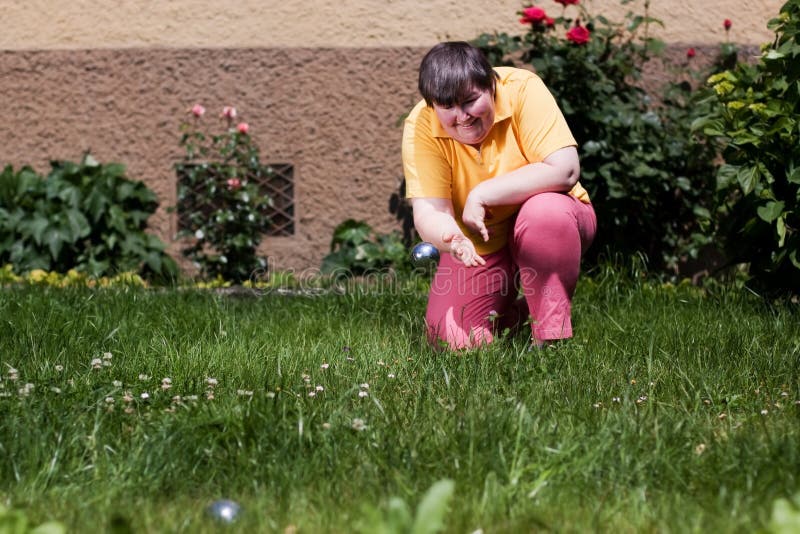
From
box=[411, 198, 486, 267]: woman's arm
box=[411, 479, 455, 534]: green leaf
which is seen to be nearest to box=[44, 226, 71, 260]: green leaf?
box=[411, 198, 486, 267]: woman's arm

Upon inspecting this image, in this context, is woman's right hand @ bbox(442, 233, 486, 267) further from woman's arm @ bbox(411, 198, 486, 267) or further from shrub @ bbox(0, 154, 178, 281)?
shrub @ bbox(0, 154, 178, 281)

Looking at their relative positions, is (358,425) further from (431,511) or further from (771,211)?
(771,211)

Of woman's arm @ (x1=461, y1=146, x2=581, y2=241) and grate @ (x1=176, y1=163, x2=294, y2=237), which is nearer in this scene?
woman's arm @ (x1=461, y1=146, x2=581, y2=241)

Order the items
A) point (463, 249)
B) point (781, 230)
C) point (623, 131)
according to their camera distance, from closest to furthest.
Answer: point (463, 249)
point (781, 230)
point (623, 131)

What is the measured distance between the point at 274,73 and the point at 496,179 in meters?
3.00

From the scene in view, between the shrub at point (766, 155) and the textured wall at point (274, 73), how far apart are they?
5.31 ft

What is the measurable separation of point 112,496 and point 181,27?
4434mm

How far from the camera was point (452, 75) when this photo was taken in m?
3.03

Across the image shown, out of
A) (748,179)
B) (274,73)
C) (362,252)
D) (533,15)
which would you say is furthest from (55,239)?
(748,179)

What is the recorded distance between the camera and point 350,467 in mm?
2104

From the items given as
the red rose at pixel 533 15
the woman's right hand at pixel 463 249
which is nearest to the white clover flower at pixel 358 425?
the woman's right hand at pixel 463 249

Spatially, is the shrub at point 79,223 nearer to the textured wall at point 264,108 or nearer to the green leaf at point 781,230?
the textured wall at point 264,108

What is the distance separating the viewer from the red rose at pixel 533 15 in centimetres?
536

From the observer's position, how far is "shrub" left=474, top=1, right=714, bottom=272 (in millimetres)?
5359
